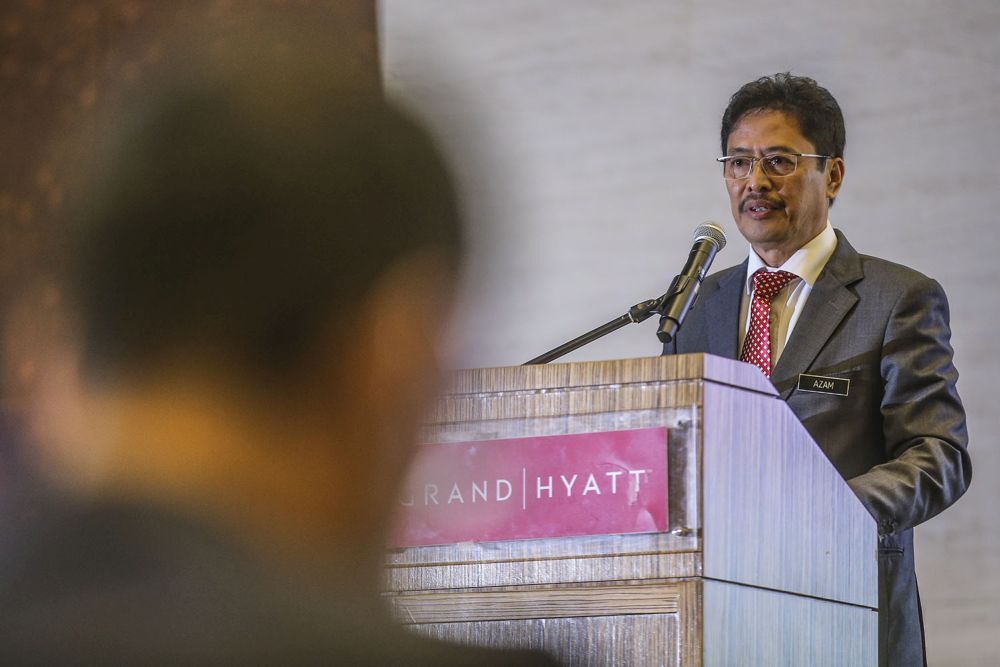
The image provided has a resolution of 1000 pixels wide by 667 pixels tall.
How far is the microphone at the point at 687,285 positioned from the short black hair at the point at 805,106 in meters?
0.63

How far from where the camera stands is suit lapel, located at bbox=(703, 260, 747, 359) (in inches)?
101

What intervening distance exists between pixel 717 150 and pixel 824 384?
1.48m

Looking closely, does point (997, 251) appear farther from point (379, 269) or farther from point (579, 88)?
point (379, 269)

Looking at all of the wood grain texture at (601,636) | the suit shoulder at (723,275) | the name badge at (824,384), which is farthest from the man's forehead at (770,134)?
the wood grain texture at (601,636)

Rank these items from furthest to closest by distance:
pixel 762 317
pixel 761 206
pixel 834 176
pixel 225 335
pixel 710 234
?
1. pixel 834 176
2. pixel 761 206
3. pixel 762 317
4. pixel 710 234
5. pixel 225 335

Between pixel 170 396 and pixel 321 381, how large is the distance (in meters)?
0.05

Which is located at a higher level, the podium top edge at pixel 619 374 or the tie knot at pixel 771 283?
the tie knot at pixel 771 283

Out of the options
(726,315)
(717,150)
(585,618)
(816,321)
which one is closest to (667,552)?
(585,618)

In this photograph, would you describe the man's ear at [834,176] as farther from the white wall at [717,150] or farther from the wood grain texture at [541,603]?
the wood grain texture at [541,603]

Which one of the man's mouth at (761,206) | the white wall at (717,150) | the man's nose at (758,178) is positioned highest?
the white wall at (717,150)

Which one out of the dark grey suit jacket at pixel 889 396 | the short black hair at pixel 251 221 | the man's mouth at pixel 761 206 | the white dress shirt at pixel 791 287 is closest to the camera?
the short black hair at pixel 251 221

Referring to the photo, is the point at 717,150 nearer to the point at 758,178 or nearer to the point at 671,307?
the point at 758,178

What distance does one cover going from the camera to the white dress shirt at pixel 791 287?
99.4 inches

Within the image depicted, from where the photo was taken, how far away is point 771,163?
106 inches
